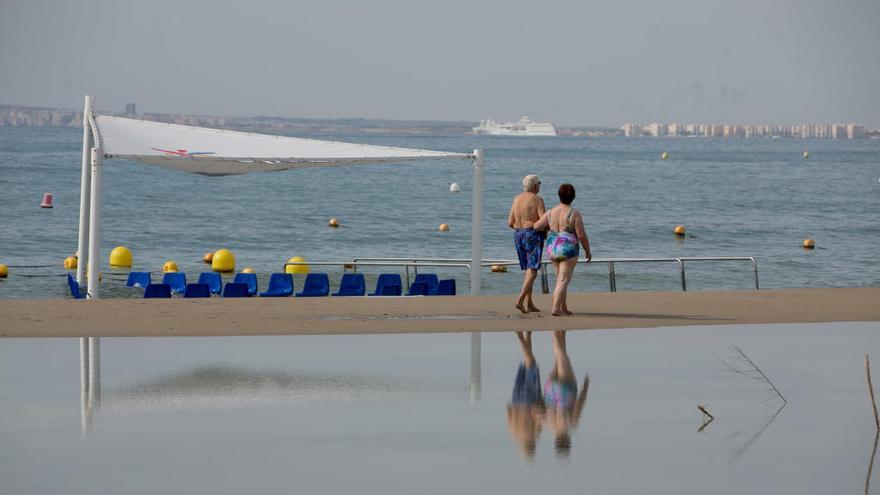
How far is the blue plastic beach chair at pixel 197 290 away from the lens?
1741 cm

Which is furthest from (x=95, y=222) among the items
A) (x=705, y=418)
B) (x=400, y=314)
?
(x=705, y=418)

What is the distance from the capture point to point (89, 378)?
35.3 ft

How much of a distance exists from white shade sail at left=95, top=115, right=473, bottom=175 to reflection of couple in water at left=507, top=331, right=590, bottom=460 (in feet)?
20.4

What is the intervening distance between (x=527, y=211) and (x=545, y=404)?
5692 millimetres

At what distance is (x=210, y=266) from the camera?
40250 mm

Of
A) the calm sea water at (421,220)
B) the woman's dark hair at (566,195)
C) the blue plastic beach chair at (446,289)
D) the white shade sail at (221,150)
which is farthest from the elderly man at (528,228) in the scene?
the calm sea water at (421,220)

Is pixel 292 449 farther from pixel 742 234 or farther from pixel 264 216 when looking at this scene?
pixel 264 216

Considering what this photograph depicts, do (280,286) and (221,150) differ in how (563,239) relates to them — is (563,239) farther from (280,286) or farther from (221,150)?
(280,286)

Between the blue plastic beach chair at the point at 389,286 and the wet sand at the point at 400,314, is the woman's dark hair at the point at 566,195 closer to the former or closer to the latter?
the wet sand at the point at 400,314

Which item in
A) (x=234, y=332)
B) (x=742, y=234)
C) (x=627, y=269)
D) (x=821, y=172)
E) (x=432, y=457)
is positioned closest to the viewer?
(x=432, y=457)

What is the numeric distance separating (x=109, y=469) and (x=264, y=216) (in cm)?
6102

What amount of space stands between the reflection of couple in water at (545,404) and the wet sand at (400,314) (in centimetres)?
259

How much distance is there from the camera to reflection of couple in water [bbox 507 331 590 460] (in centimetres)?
862

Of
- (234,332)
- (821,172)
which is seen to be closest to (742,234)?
(234,332)
